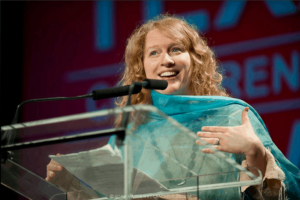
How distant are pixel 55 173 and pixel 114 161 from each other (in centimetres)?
29

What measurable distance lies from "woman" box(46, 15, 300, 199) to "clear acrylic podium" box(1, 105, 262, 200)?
0.06m

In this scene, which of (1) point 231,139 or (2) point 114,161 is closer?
(2) point 114,161

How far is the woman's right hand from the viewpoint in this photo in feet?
3.42

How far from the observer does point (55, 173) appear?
3.49 feet

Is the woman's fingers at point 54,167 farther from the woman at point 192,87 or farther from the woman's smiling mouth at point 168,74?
→ the woman's smiling mouth at point 168,74

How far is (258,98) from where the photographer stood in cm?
255

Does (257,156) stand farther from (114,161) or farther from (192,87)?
(192,87)

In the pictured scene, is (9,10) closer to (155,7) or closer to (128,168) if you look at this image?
(155,7)

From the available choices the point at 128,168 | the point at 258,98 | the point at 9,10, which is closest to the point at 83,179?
the point at 128,168

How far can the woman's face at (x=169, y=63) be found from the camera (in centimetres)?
165

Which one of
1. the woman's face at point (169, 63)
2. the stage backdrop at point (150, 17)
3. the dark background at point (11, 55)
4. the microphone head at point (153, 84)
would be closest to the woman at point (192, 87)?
the woman's face at point (169, 63)

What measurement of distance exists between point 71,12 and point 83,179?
9.24ft

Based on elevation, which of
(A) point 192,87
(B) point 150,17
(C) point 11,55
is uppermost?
(B) point 150,17

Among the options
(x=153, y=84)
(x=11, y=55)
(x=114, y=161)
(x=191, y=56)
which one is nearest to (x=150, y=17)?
(x=191, y=56)
